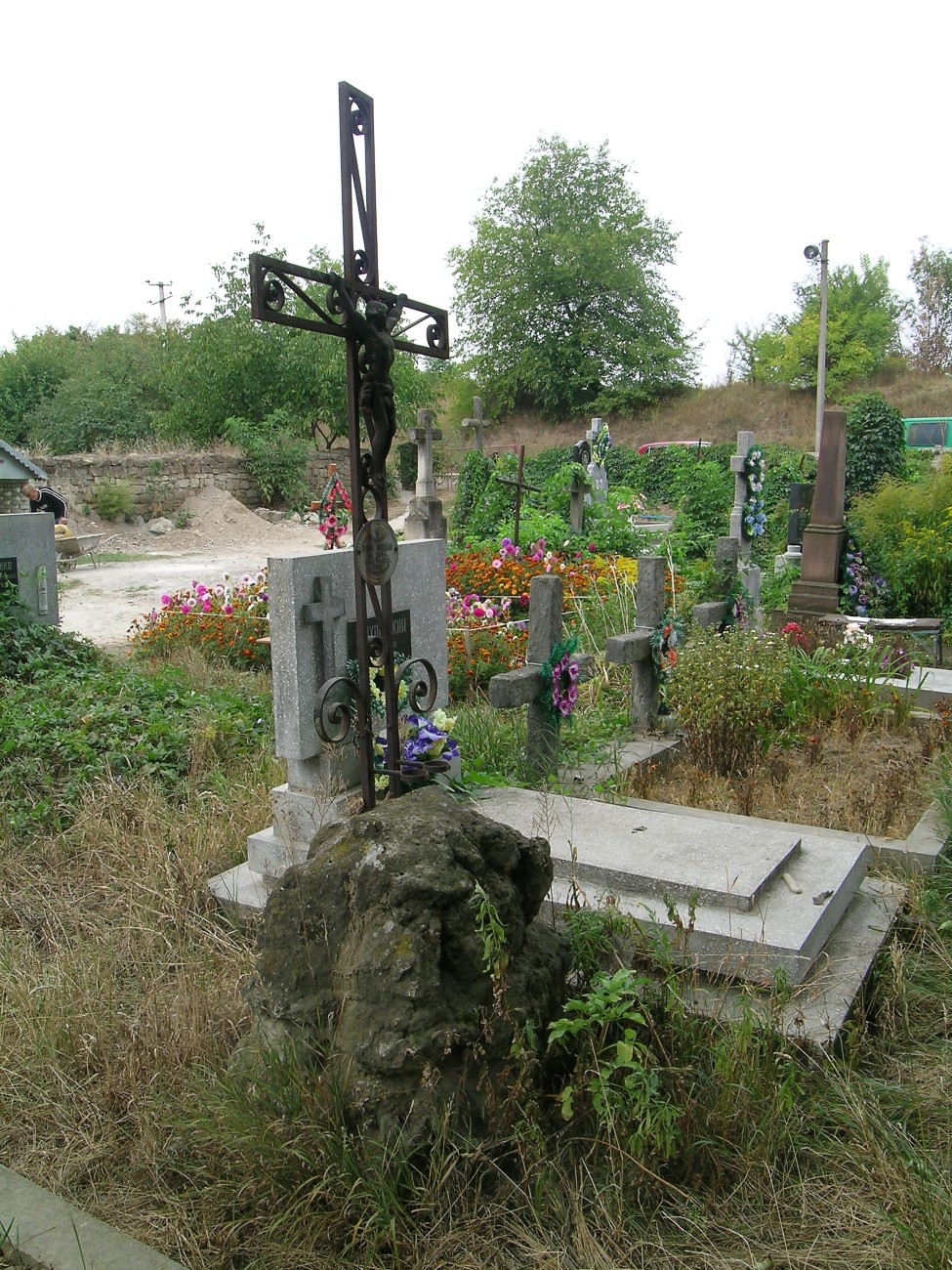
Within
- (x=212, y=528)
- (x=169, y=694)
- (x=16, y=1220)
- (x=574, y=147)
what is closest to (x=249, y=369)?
(x=212, y=528)

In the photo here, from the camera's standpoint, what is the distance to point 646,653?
5.66 m

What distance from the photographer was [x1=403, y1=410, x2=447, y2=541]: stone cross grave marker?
12.4m

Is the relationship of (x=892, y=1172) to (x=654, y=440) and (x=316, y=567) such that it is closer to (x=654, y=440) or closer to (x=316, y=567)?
(x=316, y=567)

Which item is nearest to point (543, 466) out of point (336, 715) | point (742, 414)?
point (742, 414)

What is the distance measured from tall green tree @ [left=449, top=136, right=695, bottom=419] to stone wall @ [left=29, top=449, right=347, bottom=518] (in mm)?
13615

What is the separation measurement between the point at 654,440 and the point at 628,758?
28361 mm

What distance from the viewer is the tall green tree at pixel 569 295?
34.9 metres

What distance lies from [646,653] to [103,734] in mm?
2960

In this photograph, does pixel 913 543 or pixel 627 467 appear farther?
pixel 627 467

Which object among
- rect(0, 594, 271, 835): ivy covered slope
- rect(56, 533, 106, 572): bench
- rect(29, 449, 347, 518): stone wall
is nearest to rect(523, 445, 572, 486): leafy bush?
rect(29, 449, 347, 518): stone wall

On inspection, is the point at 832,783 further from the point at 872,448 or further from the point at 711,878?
the point at 872,448

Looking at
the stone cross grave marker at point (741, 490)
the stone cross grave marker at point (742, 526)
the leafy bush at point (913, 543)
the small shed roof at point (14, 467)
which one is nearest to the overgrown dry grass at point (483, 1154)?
the stone cross grave marker at point (742, 526)

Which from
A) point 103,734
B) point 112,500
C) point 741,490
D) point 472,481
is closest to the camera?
point 103,734

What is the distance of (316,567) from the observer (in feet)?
11.6
